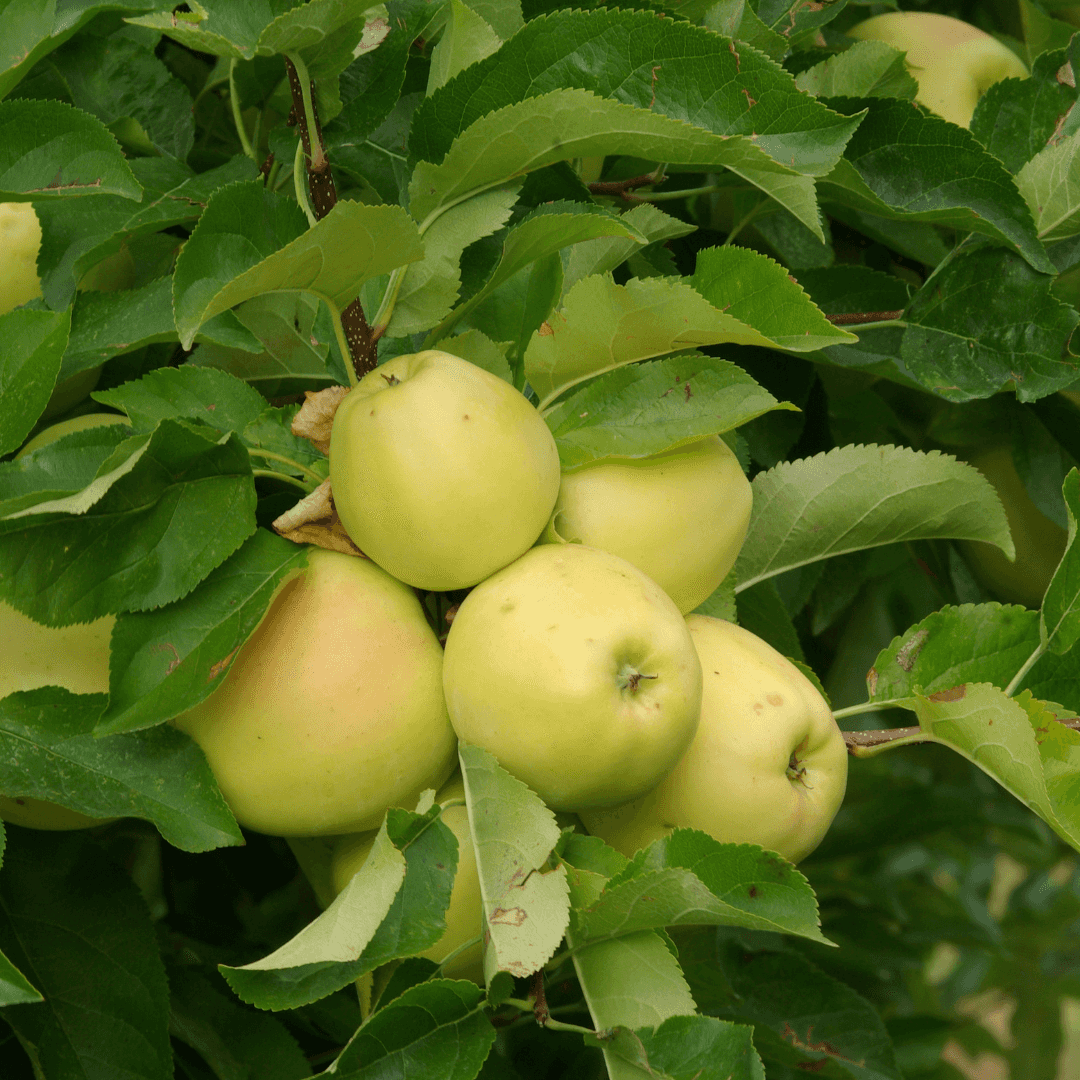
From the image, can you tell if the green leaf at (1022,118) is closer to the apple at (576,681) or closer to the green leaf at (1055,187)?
the green leaf at (1055,187)

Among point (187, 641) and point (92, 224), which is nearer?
point (187, 641)

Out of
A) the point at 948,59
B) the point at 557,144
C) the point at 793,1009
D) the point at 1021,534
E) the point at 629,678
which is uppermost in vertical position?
the point at 557,144

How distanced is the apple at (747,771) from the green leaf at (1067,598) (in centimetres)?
25

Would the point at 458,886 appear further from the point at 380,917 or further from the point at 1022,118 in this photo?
the point at 1022,118

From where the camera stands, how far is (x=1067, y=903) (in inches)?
80.0

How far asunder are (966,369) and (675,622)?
525mm

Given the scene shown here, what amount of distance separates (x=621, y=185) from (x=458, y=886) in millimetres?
698

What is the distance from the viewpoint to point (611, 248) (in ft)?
2.87

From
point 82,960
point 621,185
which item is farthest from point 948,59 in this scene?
point 82,960

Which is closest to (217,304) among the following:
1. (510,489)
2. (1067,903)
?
(510,489)

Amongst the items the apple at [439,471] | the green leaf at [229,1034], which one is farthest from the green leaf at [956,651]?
the green leaf at [229,1034]

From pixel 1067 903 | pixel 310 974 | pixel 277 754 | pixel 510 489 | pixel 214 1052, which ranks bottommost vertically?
pixel 1067 903

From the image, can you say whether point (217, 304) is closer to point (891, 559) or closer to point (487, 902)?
point (487, 902)

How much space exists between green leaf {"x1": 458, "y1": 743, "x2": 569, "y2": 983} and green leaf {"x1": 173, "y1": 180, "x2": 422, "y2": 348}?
0.31m
